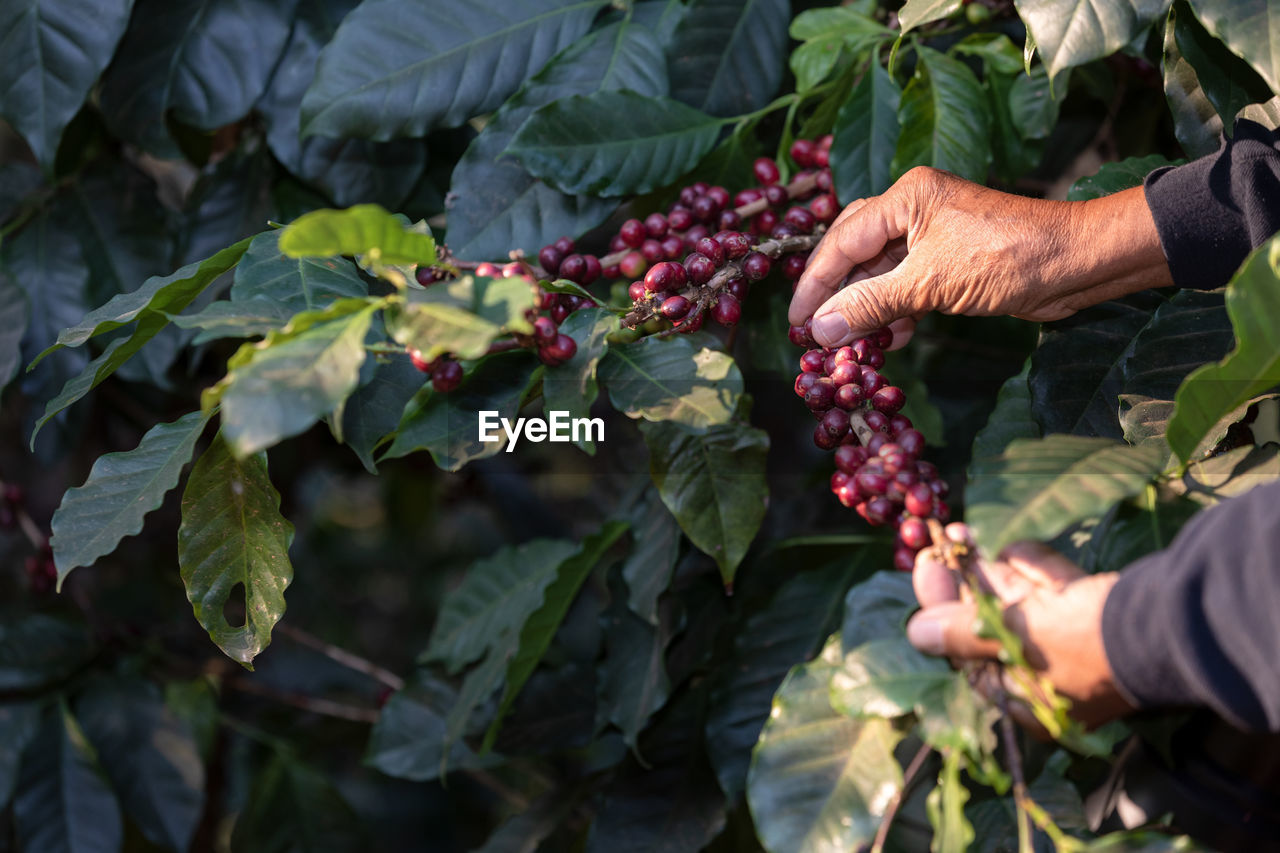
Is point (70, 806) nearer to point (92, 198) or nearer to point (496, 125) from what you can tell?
point (92, 198)

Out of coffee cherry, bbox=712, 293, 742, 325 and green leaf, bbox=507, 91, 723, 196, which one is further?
green leaf, bbox=507, 91, 723, 196

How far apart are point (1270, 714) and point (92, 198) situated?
1.52 m

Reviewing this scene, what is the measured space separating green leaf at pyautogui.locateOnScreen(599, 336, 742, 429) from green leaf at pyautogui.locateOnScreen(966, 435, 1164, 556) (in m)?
0.21

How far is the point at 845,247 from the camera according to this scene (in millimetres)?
971

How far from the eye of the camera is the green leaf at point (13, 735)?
1.40 m

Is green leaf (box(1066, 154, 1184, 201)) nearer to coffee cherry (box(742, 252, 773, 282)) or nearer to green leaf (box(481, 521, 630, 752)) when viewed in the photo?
coffee cherry (box(742, 252, 773, 282))

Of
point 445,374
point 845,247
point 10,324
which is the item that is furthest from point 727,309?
point 10,324

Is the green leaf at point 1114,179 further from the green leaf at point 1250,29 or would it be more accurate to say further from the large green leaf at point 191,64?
the large green leaf at point 191,64

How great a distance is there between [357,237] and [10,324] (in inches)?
33.3

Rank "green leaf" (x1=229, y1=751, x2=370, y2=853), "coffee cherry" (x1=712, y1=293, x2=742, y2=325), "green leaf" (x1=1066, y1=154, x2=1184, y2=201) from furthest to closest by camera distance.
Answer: "green leaf" (x1=229, y1=751, x2=370, y2=853)
"green leaf" (x1=1066, y1=154, x2=1184, y2=201)
"coffee cherry" (x1=712, y1=293, x2=742, y2=325)

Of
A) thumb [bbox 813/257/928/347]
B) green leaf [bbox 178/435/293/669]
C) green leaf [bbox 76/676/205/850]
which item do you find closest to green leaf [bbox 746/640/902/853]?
thumb [bbox 813/257/928/347]

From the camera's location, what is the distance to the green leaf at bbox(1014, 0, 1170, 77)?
797 mm

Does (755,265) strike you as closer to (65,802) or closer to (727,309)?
(727,309)

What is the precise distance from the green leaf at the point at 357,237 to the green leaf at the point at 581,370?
0.15 metres
